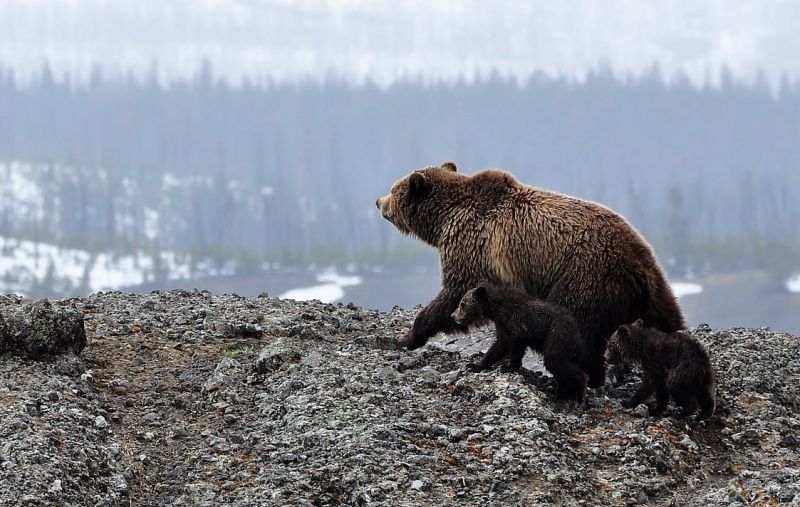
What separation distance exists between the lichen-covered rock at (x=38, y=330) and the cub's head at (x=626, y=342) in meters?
5.09

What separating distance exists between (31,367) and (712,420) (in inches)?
247

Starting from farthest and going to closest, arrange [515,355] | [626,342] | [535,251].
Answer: [535,251]
[515,355]
[626,342]

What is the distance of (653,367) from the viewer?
9211mm

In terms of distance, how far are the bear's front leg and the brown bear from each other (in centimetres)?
1

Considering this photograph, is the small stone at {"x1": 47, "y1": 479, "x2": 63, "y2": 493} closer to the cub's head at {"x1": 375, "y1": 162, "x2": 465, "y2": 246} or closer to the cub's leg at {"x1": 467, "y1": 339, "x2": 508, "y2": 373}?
the cub's leg at {"x1": 467, "y1": 339, "x2": 508, "y2": 373}

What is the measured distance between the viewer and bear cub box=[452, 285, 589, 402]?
915cm

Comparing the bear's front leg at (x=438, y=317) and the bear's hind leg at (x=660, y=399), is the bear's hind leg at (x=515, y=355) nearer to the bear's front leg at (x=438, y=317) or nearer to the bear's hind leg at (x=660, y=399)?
the bear's front leg at (x=438, y=317)

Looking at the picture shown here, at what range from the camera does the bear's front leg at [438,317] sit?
1061 cm

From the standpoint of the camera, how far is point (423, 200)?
11.4 metres

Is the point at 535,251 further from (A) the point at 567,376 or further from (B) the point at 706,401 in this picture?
(B) the point at 706,401

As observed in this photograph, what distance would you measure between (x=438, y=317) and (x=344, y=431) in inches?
100

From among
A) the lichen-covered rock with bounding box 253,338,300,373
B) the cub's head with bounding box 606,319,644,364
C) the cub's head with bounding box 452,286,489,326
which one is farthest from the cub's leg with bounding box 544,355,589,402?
the lichen-covered rock with bounding box 253,338,300,373

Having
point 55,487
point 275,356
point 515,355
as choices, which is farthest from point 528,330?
point 55,487

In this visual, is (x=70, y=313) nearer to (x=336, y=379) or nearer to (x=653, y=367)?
(x=336, y=379)
